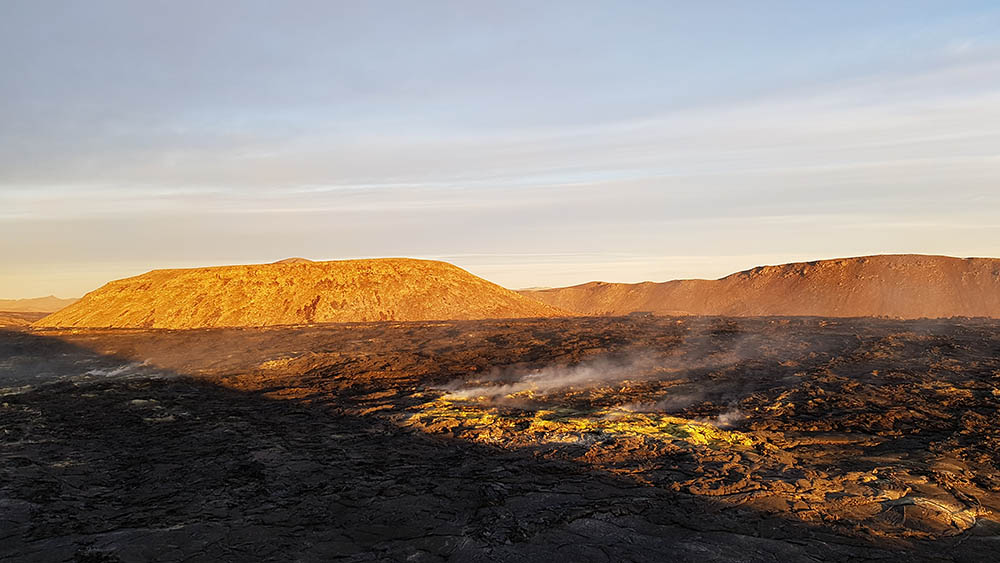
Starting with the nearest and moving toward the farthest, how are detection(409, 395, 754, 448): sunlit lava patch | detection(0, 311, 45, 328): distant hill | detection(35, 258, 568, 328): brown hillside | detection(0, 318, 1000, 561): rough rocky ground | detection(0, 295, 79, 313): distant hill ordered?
detection(0, 318, 1000, 561): rough rocky ground < detection(409, 395, 754, 448): sunlit lava patch < detection(35, 258, 568, 328): brown hillside < detection(0, 311, 45, 328): distant hill < detection(0, 295, 79, 313): distant hill

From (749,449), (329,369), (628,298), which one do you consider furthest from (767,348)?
(628,298)

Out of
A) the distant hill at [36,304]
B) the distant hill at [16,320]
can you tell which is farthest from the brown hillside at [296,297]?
the distant hill at [36,304]

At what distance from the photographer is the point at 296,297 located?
45.8 metres

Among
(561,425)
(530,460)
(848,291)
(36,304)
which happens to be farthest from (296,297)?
(36,304)

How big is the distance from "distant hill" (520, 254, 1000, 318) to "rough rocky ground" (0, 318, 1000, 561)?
148 feet

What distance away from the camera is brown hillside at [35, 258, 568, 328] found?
43.0m

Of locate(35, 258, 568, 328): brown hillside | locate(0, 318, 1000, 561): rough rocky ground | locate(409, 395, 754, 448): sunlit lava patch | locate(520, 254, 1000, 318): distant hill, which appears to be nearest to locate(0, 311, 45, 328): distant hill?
locate(35, 258, 568, 328): brown hillside

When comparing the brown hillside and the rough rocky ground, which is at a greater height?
the brown hillside

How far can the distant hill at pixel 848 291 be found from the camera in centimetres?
5753

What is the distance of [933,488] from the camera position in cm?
730

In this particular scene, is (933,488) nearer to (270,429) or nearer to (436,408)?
(436,408)

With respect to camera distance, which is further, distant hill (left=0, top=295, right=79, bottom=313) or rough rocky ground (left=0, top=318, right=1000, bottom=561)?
distant hill (left=0, top=295, right=79, bottom=313)

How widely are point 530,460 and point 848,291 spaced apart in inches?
2542

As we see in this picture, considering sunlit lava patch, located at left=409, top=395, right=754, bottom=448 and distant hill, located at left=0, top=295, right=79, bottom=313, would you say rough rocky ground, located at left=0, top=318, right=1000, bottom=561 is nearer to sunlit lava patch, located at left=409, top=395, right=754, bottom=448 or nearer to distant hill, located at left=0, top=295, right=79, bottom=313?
sunlit lava patch, located at left=409, top=395, right=754, bottom=448
